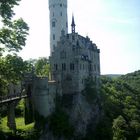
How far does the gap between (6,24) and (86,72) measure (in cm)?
4326

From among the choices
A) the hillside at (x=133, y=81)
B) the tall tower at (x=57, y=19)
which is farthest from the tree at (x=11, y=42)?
the hillside at (x=133, y=81)

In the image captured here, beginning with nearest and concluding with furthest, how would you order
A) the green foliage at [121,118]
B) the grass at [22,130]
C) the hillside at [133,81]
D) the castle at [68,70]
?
the grass at [22,130] → the castle at [68,70] → the green foliage at [121,118] → the hillside at [133,81]

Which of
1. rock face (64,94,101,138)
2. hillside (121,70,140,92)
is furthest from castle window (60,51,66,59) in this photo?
hillside (121,70,140,92)

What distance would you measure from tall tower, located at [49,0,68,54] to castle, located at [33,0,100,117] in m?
A: 6.81

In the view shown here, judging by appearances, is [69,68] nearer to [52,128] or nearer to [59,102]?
[59,102]

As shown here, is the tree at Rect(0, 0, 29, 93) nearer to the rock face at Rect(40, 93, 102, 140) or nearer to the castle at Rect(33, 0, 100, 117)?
the castle at Rect(33, 0, 100, 117)

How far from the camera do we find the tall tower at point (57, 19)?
69.0 metres

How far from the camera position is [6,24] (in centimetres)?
1762

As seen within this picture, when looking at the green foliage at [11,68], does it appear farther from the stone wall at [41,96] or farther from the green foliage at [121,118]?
the green foliage at [121,118]

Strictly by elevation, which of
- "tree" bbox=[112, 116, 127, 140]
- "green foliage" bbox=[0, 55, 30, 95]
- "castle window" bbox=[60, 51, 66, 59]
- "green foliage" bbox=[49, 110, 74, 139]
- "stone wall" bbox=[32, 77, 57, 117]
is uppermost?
"castle window" bbox=[60, 51, 66, 59]

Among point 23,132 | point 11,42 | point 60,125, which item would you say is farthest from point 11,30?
point 60,125

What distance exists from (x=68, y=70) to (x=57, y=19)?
55.4 feet

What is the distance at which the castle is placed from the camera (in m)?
47.4

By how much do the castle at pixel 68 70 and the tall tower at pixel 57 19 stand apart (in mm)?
6814
